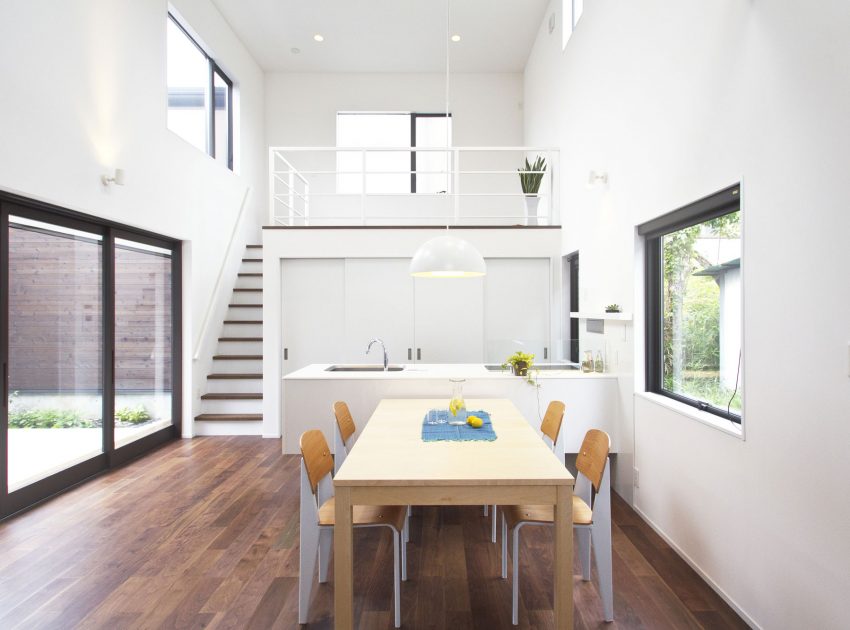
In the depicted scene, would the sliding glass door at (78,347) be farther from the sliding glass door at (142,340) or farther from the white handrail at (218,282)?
the white handrail at (218,282)

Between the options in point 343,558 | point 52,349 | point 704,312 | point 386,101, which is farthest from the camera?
point 386,101

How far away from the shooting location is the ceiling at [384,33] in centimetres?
566

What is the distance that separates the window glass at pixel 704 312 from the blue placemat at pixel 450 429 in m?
1.17

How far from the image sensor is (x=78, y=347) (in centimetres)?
376

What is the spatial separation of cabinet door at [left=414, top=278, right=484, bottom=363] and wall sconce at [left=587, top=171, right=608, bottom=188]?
5.99 feet

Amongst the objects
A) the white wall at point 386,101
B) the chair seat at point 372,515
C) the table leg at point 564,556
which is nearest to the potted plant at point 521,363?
the chair seat at point 372,515

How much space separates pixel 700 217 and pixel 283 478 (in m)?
3.47

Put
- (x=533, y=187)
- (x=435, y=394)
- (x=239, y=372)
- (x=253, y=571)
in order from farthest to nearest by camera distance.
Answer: (x=239, y=372) < (x=533, y=187) < (x=435, y=394) < (x=253, y=571)

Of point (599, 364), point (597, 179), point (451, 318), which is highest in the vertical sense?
point (597, 179)

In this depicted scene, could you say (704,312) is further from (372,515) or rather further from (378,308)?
(378,308)

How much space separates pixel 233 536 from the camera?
9.48ft

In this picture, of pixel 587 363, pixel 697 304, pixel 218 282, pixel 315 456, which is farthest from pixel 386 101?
pixel 315 456

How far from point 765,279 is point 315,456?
2.07 m

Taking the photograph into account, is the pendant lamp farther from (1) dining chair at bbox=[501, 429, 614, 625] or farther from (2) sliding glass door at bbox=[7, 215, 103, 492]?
(2) sliding glass door at bbox=[7, 215, 103, 492]
